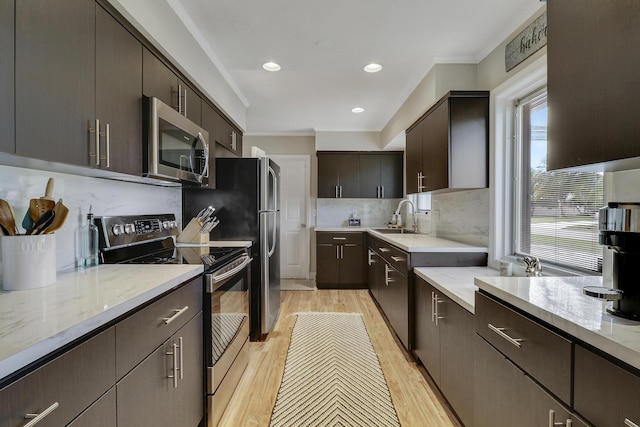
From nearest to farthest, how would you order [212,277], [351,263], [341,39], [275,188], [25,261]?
[25,261] → [212,277] → [341,39] → [275,188] → [351,263]

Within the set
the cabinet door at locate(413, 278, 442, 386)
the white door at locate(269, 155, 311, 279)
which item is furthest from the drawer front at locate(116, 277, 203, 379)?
the white door at locate(269, 155, 311, 279)

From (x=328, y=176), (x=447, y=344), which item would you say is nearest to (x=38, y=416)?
(x=447, y=344)

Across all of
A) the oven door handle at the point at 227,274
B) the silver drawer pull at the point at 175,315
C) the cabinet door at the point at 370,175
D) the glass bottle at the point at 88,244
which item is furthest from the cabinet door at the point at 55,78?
the cabinet door at the point at 370,175

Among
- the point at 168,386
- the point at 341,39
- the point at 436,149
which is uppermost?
the point at 341,39

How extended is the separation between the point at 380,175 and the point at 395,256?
2.52m

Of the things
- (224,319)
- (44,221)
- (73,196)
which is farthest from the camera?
(224,319)

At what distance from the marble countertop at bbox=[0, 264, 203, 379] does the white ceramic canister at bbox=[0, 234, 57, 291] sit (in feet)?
0.11

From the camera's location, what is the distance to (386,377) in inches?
95.8

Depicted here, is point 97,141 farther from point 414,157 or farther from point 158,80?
point 414,157

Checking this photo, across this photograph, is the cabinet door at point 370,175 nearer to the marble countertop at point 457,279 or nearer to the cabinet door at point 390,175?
the cabinet door at point 390,175

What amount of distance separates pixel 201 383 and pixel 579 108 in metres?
2.02

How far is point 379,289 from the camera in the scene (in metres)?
3.98

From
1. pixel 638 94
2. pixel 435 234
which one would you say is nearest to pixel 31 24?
pixel 638 94

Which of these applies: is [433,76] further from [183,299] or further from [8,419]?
[8,419]
